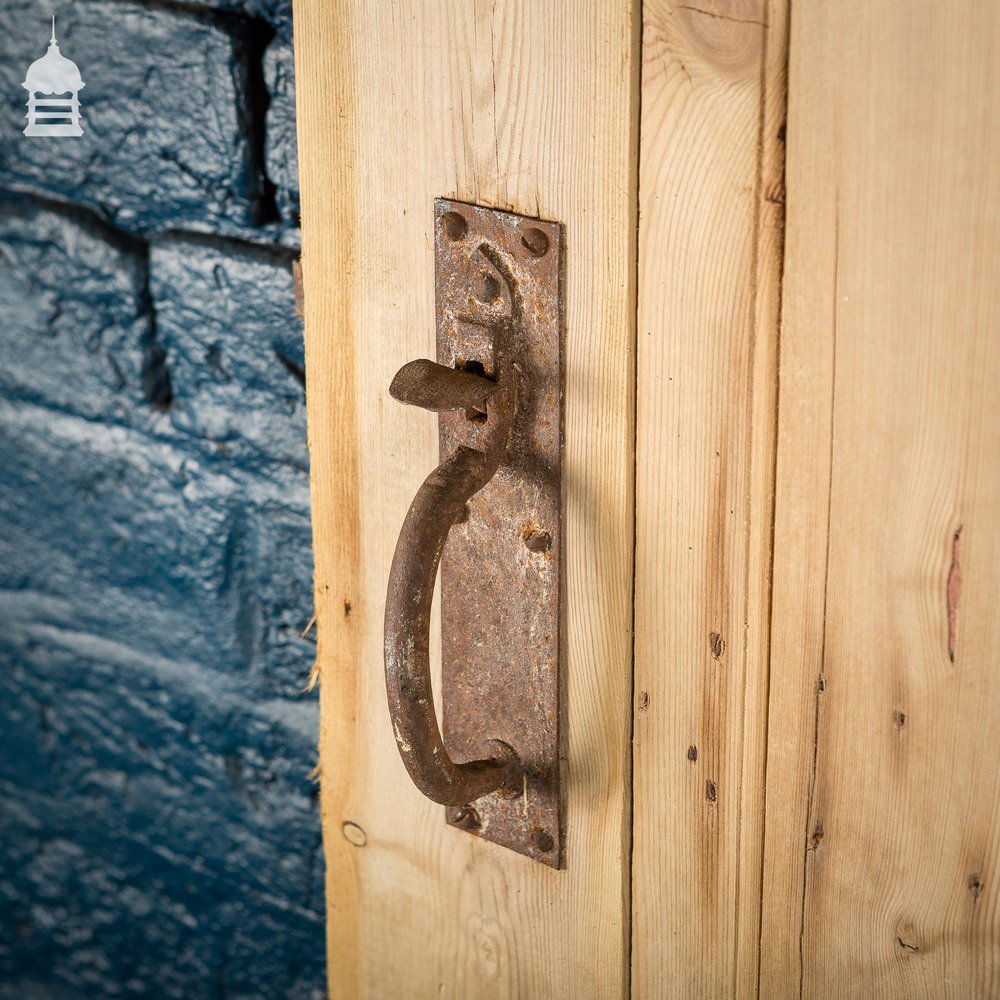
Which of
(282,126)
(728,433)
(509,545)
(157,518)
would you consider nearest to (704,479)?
(728,433)

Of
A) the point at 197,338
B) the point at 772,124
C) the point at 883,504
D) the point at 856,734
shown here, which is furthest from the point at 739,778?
the point at 197,338

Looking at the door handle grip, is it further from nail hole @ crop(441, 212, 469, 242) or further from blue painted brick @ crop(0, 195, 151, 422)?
blue painted brick @ crop(0, 195, 151, 422)

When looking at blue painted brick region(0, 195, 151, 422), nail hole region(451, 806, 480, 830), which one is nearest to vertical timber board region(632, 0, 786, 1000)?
nail hole region(451, 806, 480, 830)

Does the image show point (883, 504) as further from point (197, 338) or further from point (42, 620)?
point (42, 620)

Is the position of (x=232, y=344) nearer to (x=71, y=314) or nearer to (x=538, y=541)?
(x=71, y=314)

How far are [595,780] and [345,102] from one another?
410 mm

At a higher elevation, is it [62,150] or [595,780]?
[62,150]

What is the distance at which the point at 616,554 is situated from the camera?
30.6 inches

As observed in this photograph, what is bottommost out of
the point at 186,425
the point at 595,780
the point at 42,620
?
the point at 42,620

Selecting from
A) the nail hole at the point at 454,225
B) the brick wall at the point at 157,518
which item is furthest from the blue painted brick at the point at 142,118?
the nail hole at the point at 454,225

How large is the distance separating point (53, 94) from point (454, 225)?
54cm

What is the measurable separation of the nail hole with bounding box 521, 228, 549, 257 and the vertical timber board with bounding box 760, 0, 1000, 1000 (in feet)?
0.43

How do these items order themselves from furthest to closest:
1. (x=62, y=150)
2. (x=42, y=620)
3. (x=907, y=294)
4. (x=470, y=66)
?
(x=42, y=620), (x=62, y=150), (x=470, y=66), (x=907, y=294)

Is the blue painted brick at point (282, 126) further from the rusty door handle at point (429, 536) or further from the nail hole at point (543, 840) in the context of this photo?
the nail hole at point (543, 840)
